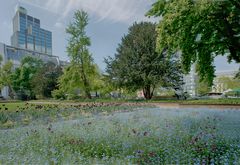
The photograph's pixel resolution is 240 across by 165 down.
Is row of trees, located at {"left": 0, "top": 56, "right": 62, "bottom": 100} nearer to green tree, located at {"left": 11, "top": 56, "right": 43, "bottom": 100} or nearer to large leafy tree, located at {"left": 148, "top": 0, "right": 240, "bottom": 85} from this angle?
green tree, located at {"left": 11, "top": 56, "right": 43, "bottom": 100}

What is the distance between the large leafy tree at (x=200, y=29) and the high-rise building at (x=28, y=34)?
109918 millimetres

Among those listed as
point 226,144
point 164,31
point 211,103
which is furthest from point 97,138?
point 211,103

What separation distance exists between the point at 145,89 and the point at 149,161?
2402 centimetres

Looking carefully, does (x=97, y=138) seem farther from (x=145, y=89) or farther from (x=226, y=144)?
(x=145, y=89)

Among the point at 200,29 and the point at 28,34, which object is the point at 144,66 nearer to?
the point at 200,29

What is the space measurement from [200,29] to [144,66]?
55.1 feet

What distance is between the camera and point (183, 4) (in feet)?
21.5

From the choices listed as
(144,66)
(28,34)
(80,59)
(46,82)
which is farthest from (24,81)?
(28,34)

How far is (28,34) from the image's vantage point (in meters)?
107

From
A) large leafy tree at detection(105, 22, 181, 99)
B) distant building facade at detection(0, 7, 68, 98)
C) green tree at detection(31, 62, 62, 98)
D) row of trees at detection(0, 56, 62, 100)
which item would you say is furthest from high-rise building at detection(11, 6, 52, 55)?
large leafy tree at detection(105, 22, 181, 99)

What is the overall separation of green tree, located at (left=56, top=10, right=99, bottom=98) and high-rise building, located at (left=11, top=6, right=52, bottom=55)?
8673 centimetres

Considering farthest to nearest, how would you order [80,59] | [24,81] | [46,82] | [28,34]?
Result: [28,34]
[24,81]
[46,82]
[80,59]

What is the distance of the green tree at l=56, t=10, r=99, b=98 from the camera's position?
28672mm

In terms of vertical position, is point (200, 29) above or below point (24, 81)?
below
